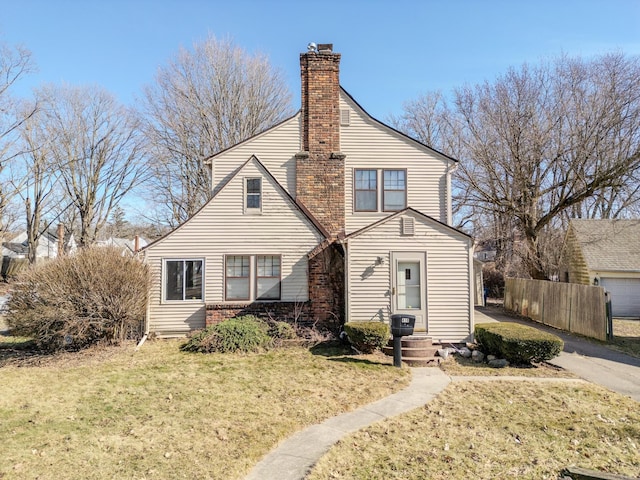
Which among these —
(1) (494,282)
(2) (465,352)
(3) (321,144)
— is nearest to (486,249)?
(1) (494,282)

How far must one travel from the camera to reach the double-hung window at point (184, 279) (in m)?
11.9

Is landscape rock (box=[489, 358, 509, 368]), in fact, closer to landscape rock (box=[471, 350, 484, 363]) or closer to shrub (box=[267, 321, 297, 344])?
landscape rock (box=[471, 350, 484, 363])

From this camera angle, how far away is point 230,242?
39.3 feet

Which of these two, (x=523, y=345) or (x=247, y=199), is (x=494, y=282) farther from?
(x=247, y=199)

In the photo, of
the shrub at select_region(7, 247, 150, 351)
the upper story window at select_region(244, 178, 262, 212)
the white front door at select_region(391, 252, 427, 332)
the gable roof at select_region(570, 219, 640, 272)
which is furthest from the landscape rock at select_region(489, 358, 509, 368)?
the gable roof at select_region(570, 219, 640, 272)

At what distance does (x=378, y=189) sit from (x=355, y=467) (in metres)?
10.1

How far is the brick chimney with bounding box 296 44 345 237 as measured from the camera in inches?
515

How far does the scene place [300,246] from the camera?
1205cm

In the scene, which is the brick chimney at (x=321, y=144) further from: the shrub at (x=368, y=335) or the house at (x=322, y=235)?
the shrub at (x=368, y=335)

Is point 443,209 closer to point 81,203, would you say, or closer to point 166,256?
point 166,256

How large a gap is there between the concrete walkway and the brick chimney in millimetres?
6583

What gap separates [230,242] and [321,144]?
15.0 feet

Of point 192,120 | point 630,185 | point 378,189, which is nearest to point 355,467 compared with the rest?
point 378,189

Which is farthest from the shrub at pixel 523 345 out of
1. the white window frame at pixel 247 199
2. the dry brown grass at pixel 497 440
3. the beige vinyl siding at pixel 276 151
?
the beige vinyl siding at pixel 276 151
